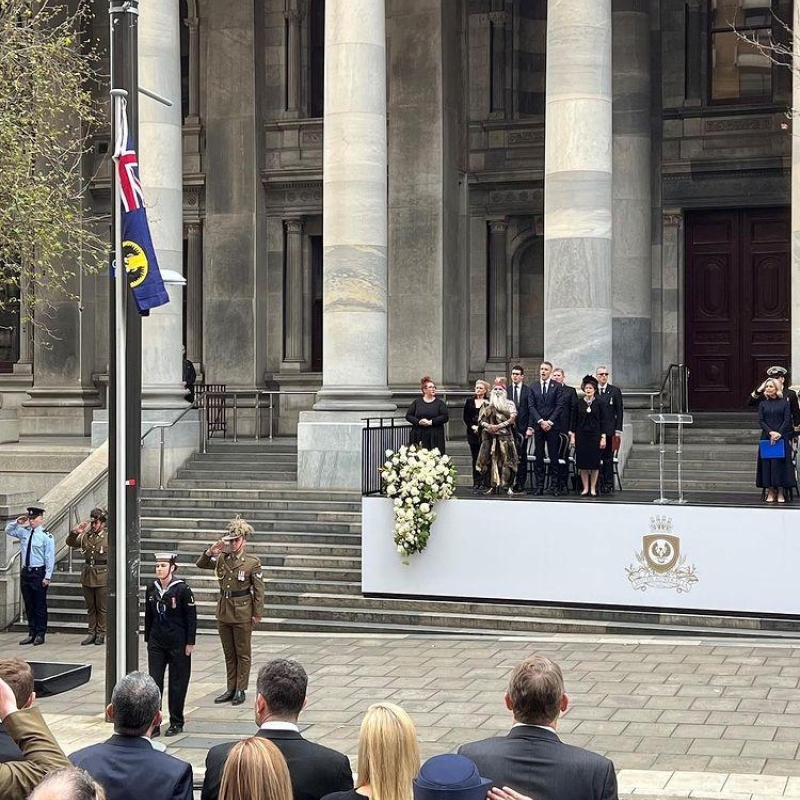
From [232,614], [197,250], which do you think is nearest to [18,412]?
[197,250]

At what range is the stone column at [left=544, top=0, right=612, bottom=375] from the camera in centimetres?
2239

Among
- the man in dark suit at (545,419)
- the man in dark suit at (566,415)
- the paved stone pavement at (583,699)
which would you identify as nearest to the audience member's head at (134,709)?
the paved stone pavement at (583,699)

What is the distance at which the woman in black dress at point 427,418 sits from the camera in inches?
851

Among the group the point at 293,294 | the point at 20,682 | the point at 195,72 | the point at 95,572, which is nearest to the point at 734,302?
the point at 293,294

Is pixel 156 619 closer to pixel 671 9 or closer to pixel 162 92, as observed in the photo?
pixel 162 92

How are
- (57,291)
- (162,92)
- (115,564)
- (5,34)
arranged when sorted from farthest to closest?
1. (57,291)
2. (162,92)
3. (5,34)
4. (115,564)

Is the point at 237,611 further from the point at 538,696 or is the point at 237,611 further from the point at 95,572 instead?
the point at 538,696

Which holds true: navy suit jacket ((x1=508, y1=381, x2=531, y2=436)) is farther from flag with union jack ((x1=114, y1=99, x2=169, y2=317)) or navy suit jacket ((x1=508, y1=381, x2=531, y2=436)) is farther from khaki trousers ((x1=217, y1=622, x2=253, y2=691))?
flag with union jack ((x1=114, y1=99, x2=169, y2=317))

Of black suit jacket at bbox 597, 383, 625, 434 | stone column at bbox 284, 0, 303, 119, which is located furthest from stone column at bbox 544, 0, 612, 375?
stone column at bbox 284, 0, 303, 119

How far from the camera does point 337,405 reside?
2366cm

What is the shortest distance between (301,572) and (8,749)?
1556 centimetres

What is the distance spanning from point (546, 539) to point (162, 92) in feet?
36.2

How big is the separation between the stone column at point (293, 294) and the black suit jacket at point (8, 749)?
82.9ft

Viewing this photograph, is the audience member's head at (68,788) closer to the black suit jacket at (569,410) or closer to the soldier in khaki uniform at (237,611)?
the soldier in khaki uniform at (237,611)
